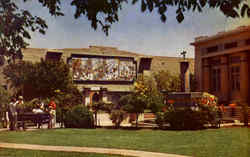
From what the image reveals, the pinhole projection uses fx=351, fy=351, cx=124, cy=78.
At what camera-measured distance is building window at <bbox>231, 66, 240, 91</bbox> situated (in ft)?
114

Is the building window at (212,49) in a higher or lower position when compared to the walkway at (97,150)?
higher

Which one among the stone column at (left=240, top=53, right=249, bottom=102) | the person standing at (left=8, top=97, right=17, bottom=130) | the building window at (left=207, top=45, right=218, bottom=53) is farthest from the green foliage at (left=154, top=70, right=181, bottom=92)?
the person standing at (left=8, top=97, right=17, bottom=130)

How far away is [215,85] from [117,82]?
12424mm

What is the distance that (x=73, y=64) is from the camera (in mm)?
40438

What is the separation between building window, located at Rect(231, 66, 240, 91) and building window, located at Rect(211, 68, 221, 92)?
2.44 m

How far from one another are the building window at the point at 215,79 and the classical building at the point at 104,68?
939cm

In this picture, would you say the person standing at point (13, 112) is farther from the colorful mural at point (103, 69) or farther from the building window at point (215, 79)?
the building window at point (215, 79)

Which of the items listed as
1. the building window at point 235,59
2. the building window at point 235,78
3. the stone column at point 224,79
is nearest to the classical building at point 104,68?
the stone column at point 224,79

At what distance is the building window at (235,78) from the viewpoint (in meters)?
34.9

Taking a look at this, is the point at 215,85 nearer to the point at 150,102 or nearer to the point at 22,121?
the point at 150,102

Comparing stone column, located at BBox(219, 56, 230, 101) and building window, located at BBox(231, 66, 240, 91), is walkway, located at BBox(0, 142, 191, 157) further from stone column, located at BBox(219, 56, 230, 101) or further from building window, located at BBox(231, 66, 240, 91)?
stone column, located at BBox(219, 56, 230, 101)

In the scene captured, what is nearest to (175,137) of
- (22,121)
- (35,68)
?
(22,121)

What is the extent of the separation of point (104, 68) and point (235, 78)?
51.5ft

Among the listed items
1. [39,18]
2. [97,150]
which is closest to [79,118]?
[97,150]
